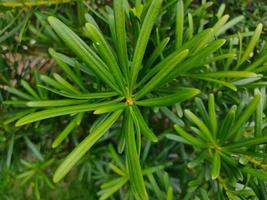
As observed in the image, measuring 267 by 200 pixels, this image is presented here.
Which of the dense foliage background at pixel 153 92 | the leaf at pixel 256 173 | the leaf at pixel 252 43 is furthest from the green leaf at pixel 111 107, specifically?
the leaf at pixel 252 43

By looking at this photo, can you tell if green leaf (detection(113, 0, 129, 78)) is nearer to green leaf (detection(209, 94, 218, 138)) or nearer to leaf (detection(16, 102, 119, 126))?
leaf (detection(16, 102, 119, 126))

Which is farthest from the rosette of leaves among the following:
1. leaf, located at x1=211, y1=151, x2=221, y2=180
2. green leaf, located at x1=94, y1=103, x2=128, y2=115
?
green leaf, located at x1=94, y1=103, x2=128, y2=115

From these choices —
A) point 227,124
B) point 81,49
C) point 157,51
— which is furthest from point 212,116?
point 81,49

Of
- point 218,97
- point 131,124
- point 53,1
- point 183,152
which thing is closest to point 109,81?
point 131,124

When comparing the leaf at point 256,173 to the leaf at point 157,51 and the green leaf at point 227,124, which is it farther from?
the leaf at point 157,51

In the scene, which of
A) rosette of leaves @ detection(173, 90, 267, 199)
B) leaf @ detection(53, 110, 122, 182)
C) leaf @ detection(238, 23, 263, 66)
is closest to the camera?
leaf @ detection(53, 110, 122, 182)

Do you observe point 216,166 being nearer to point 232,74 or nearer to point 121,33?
point 232,74
